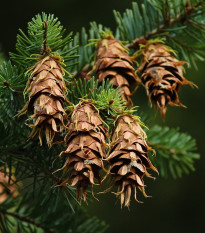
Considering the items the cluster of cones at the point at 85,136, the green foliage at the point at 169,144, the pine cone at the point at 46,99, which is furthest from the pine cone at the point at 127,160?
the green foliage at the point at 169,144

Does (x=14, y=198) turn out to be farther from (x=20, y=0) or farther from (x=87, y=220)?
(x=20, y=0)

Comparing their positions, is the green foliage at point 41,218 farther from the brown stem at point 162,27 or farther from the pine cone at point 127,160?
the brown stem at point 162,27

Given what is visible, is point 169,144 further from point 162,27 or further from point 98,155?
point 98,155

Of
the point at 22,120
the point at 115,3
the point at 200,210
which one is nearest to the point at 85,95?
the point at 22,120

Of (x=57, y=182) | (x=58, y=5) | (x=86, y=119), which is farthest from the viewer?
(x=58, y=5)

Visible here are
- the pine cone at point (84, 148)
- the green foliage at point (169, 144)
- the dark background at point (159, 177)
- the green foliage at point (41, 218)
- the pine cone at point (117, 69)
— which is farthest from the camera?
the dark background at point (159, 177)

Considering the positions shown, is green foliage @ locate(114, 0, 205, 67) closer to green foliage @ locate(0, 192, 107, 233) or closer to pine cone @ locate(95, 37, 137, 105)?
pine cone @ locate(95, 37, 137, 105)
